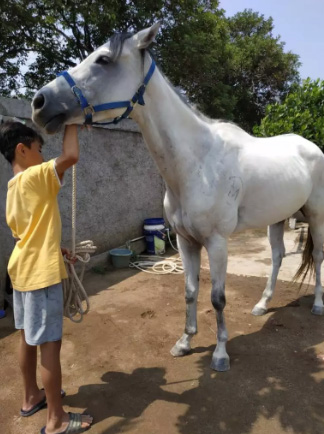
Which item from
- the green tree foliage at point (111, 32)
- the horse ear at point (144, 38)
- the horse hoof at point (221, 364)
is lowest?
the horse hoof at point (221, 364)

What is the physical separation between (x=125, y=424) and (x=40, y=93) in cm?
187

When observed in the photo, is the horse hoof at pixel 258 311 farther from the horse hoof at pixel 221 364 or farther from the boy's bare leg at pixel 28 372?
the boy's bare leg at pixel 28 372

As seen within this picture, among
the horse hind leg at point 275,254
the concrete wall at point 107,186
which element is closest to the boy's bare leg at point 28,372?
the concrete wall at point 107,186

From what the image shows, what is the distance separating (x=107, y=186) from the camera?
4973 millimetres

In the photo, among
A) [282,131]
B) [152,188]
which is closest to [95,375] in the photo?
[152,188]

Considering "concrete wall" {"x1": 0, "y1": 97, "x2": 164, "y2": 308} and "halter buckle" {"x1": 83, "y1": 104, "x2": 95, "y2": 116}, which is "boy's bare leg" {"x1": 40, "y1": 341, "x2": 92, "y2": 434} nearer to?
"halter buckle" {"x1": 83, "y1": 104, "x2": 95, "y2": 116}

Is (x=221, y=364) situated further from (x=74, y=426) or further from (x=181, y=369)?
(x=74, y=426)

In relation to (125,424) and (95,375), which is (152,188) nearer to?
(95,375)

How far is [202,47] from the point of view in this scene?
35.6 feet

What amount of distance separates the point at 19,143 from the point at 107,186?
3.25 metres

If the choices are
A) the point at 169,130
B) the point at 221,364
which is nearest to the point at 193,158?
the point at 169,130

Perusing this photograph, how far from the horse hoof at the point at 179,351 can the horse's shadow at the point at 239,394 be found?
12 cm

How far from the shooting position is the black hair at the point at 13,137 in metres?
1.74

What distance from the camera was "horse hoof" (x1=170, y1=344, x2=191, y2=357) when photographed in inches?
103
